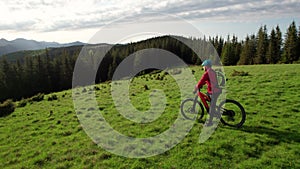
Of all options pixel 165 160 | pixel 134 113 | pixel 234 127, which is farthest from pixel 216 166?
pixel 134 113

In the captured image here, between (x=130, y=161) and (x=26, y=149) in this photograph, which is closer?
(x=130, y=161)

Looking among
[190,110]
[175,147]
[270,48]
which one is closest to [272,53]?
[270,48]

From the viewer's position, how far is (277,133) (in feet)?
29.1

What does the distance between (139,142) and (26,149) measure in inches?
200

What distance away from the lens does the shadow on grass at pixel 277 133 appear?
821cm

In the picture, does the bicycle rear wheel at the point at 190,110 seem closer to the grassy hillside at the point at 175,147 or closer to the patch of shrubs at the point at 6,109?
the grassy hillside at the point at 175,147

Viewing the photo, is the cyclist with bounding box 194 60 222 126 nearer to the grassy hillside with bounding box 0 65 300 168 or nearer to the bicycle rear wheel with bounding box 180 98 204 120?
the bicycle rear wheel with bounding box 180 98 204 120

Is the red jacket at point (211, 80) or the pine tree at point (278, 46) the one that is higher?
the pine tree at point (278, 46)

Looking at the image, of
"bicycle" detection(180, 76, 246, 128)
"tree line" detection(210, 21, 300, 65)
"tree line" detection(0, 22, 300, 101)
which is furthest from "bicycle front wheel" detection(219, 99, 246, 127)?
"tree line" detection(210, 21, 300, 65)

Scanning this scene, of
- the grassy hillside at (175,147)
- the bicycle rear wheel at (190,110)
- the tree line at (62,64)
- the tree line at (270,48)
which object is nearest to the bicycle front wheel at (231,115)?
the grassy hillside at (175,147)

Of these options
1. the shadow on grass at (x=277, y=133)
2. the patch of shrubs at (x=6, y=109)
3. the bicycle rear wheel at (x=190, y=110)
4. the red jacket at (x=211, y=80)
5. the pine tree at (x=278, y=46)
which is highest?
the pine tree at (x=278, y=46)

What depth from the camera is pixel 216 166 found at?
21.9ft

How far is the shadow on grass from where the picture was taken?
8211 millimetres

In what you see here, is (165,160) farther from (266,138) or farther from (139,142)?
(266,138)
